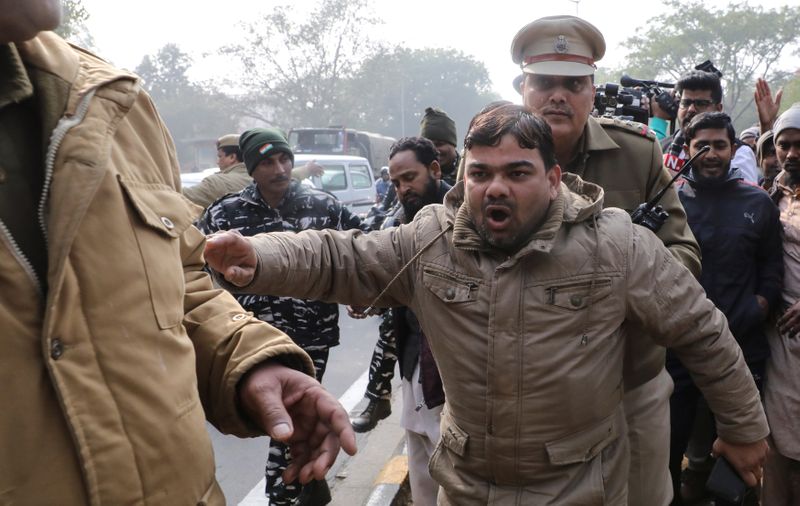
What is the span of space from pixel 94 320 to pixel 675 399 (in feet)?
10.0

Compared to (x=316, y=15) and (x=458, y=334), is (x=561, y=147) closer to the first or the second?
(x=458, y=334)

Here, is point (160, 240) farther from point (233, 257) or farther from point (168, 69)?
point (168, 69)

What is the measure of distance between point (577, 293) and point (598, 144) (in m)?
0.93

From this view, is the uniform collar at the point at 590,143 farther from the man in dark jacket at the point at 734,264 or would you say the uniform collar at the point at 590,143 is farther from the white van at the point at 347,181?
the white van at the point at 347,181

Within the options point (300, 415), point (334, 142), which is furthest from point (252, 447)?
point (334, 142)

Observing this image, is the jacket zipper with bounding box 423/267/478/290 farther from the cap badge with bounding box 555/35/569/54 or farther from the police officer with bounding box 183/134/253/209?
the police officer with bounding box 183/134/253/209

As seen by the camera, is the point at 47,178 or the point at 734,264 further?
the point at 734,264

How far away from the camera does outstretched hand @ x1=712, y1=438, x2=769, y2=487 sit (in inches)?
91.9

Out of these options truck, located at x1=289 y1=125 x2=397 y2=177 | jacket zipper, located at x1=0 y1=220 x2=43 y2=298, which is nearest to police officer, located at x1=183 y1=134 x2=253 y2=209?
jacket zipper, located at x1=0 y1=220 x2=43 y2=298

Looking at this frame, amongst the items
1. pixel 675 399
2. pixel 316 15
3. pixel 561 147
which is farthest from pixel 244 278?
pixel 316 15

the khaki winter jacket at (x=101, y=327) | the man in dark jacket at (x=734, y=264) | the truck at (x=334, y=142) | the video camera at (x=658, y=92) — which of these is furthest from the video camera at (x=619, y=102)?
the truck at (x=334, y=142)

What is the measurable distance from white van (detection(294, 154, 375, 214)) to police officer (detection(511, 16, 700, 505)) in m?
12.2

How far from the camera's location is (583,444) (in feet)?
7.08

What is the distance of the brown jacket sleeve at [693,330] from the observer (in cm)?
216
